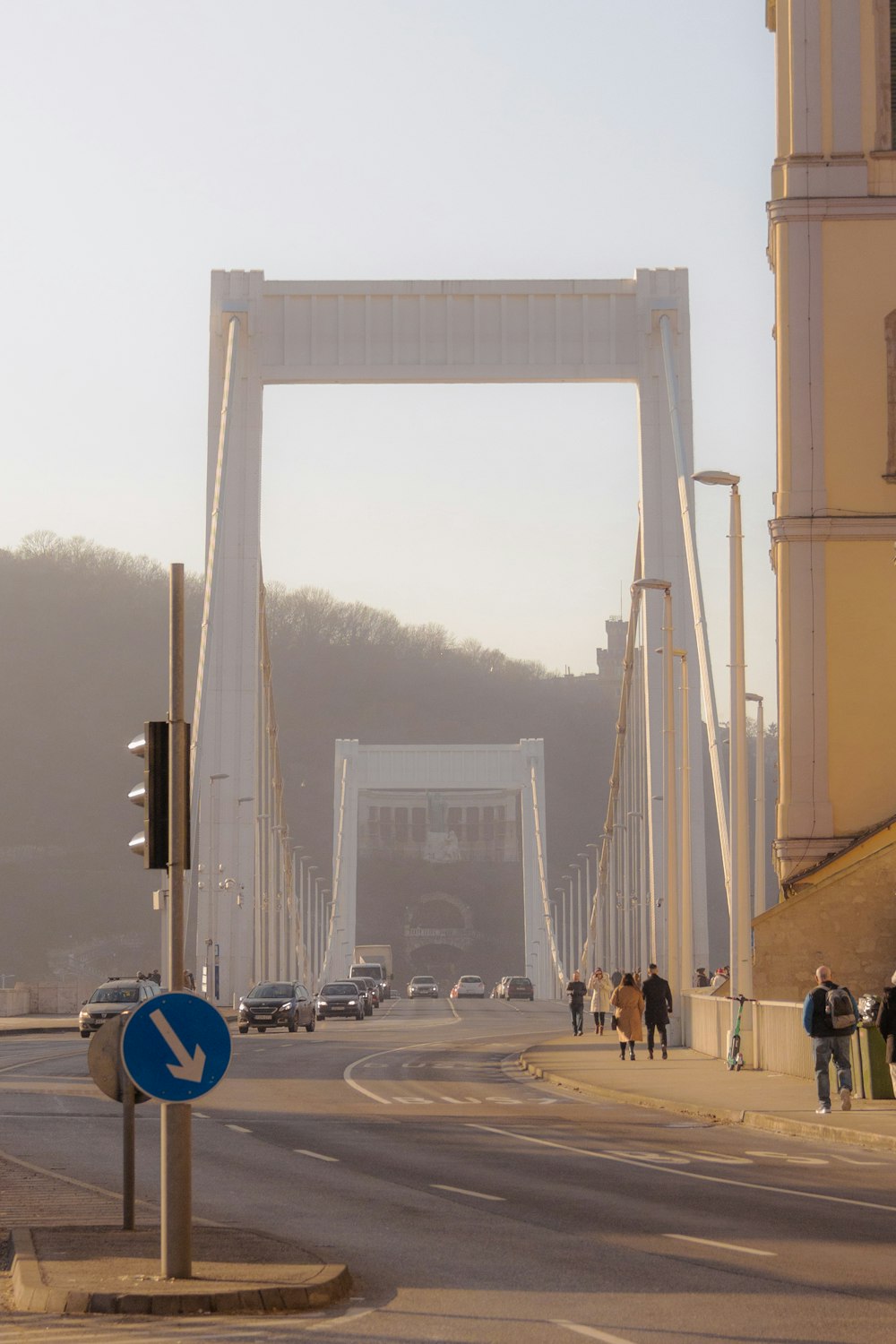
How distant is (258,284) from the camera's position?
58.3 meters

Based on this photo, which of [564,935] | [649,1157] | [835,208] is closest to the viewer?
[649,1157]

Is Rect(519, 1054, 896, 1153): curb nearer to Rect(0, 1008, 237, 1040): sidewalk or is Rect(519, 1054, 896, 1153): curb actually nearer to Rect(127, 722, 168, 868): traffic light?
Rect(127, 722, 168, 868): traffic light

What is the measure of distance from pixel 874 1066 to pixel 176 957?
14.1m

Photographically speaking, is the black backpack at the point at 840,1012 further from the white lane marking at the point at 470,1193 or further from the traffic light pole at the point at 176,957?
the traffic light pole at the point at 176,957

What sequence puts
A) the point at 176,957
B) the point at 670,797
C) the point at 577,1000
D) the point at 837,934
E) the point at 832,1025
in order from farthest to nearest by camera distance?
the point at 577,1000, the point at 670,797, the point at 837,934, the point at 832,1025, the point at 176,957

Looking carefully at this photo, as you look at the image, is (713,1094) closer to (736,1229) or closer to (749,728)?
(736,1229)

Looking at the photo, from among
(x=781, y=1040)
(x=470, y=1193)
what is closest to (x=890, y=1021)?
(x=781, y=1040)

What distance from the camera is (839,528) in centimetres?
3384

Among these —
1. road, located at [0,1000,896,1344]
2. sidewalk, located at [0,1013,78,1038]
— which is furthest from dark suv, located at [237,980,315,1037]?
road, located at [0,1000,896,1344]

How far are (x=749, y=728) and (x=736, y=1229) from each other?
11624cm

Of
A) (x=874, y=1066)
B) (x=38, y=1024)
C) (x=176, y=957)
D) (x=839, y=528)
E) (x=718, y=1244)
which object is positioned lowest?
(x=38, y=1024)

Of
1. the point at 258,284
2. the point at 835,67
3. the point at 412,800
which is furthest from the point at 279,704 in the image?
the point at 835,67

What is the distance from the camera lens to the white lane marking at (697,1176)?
13.0 meters

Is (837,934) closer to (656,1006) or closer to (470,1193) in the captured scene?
(656,1006)
